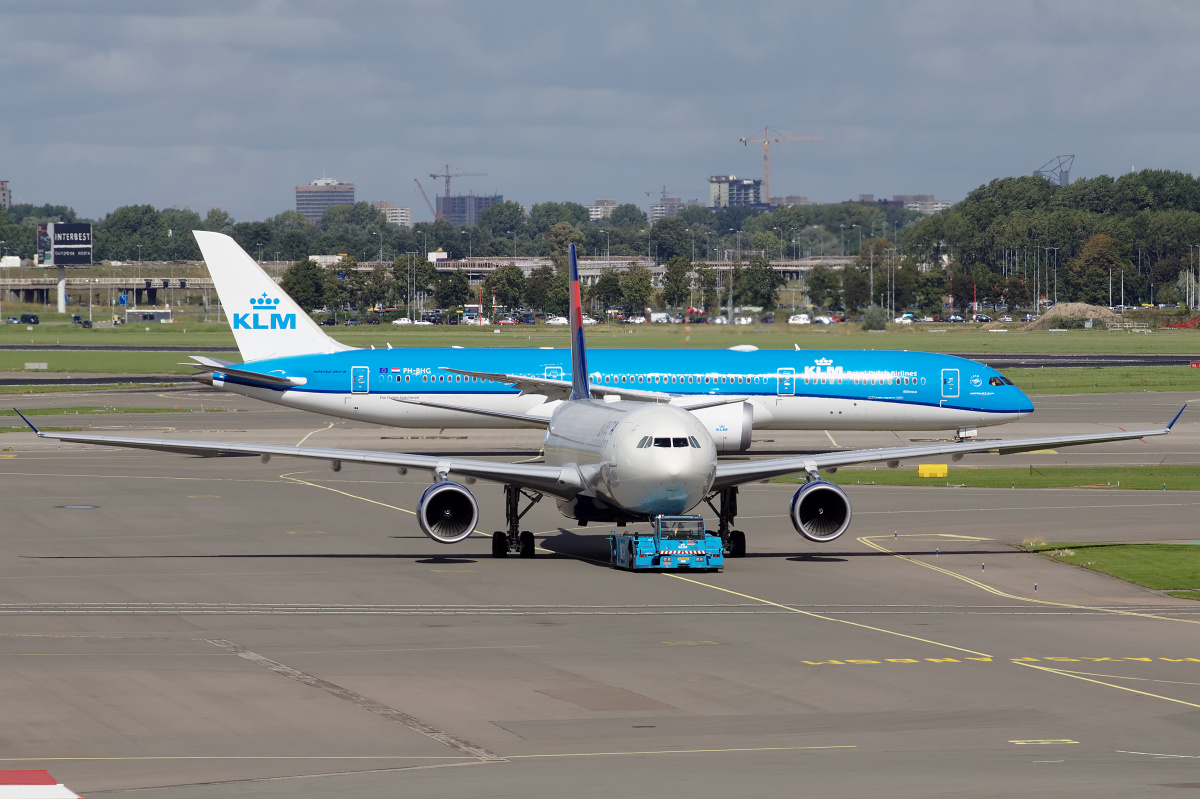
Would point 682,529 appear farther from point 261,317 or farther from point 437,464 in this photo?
point 261,317

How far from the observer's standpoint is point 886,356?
6531 cm

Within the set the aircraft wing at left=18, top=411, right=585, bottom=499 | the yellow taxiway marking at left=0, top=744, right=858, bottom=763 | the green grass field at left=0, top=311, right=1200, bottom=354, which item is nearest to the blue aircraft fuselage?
the aircraft wing at left=18, top=411, right=585, bottom=499

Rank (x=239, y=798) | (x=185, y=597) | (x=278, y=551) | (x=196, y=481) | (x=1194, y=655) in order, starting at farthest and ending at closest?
(x=196, y=481) < (x=278, y=551) < (x=185, y=597) < (x=1194, y=655) < (x=239, y=798)

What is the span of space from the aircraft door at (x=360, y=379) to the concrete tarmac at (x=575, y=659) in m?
17.4

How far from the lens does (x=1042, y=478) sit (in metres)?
54.7

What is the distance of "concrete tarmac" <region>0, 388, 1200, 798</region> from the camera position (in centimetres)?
1830

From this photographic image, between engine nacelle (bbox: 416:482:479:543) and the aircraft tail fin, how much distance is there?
3420cm

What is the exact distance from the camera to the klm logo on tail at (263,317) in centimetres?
6756

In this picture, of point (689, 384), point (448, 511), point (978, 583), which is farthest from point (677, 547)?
point (689, 384)

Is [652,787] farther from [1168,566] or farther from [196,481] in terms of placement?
[196,481]

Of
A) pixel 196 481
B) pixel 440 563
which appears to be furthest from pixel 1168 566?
pixel 196 481

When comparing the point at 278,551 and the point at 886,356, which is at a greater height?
the point at 886,356

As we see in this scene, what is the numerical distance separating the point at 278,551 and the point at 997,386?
38531mm

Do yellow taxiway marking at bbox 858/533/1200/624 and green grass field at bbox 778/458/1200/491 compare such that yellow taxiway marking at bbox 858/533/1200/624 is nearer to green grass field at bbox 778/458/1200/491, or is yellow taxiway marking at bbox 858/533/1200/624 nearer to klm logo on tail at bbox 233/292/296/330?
green grass field at bbox 778/458/1200/491
